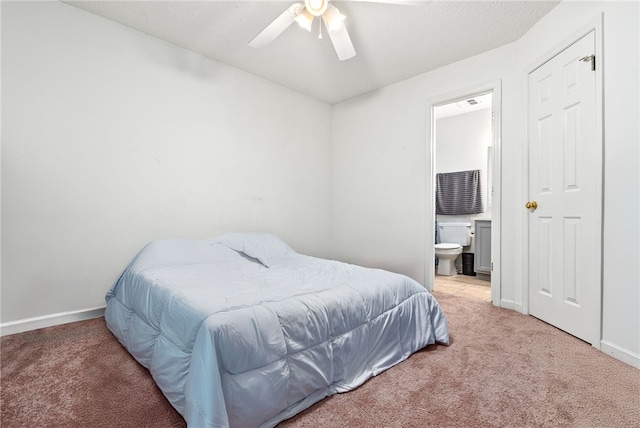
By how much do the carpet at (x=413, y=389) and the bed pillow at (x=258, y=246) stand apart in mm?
1087

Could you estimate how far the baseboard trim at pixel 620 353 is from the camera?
1704 millimetres

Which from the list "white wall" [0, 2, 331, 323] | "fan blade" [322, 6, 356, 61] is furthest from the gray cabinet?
"fan blade" [322, 6, 356, 61]

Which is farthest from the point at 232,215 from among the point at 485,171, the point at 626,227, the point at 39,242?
the point at 485,171

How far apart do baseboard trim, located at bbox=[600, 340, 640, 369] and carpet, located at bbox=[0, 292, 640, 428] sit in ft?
0.13

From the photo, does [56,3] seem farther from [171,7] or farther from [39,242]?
[39,242]

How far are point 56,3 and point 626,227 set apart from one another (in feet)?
13.7

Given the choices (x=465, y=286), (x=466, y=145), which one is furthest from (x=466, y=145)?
(x=465, y=286)

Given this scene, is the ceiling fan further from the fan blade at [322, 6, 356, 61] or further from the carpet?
the carpet

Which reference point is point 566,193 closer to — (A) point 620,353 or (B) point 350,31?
(A) point 620,353

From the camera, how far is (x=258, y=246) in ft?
9.07

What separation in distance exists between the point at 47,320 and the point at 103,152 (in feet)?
4.38

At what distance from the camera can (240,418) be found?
115cm

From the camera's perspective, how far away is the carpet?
1.29m

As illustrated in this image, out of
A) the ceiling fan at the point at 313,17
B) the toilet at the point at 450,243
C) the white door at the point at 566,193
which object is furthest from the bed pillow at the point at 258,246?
the toilet at the point at 450,243
